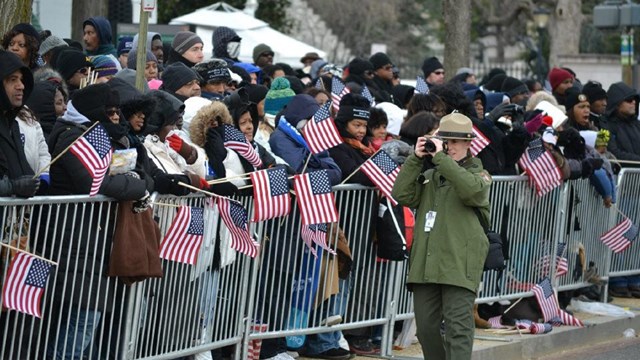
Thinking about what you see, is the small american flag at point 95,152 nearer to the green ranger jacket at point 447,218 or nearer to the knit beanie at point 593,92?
the green ranger jacket at point 447,218

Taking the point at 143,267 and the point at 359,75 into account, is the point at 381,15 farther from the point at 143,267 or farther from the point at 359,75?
the point at 143,267

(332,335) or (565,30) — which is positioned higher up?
(565,30)

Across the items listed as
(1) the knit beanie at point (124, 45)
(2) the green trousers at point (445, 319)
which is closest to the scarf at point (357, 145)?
(2) the green trousers at point (445, 319)

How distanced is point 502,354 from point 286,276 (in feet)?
7.75

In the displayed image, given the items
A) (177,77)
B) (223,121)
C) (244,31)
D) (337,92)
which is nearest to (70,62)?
(177,77)

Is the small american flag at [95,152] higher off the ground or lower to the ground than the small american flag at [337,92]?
lower

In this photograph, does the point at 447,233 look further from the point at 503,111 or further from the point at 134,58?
the point at 134,58

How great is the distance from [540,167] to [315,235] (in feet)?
10.1

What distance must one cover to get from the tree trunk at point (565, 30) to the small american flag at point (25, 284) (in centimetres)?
3041

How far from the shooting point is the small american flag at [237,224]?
8.98m

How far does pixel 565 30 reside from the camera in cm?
3694

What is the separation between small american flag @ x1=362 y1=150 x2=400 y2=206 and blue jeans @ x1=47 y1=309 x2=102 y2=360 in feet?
9.20

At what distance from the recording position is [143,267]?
802cm

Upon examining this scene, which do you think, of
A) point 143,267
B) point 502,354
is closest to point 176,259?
point 143,267
